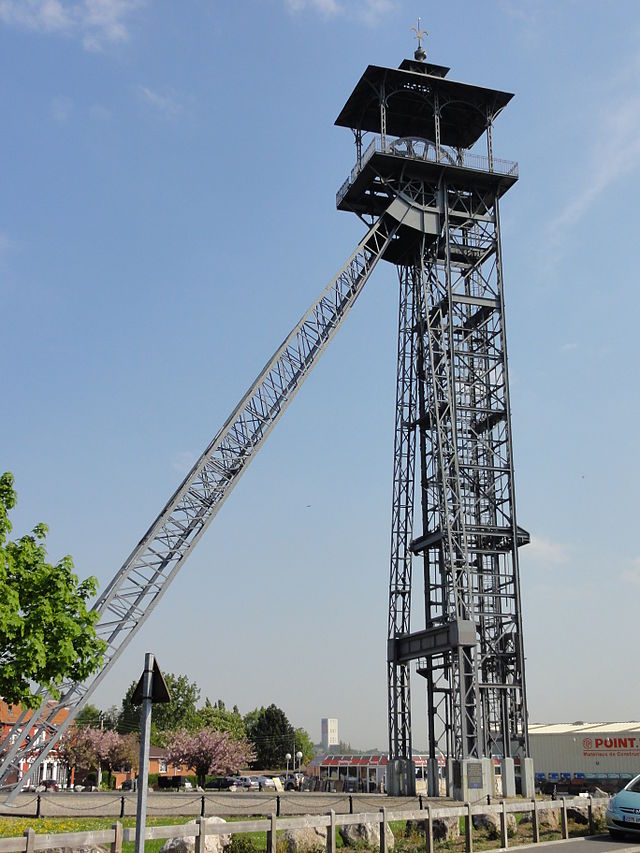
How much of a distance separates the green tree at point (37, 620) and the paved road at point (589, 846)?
12327mm

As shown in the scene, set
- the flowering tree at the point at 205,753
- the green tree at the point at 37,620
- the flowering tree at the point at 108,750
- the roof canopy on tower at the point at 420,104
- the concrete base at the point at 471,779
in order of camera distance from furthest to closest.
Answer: the flowering tree at the point at 108,750 → the flowering tree at the point at 205,753 → the roof canopy on tower at the point at 420,104 → the concrete base at the point at 471,779 → the green tree at the point at 37,620

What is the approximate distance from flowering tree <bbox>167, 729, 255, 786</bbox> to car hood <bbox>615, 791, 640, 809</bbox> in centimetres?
5873

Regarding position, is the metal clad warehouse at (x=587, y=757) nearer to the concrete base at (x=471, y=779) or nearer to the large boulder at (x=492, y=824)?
the concrete base at (x=471, y=779)

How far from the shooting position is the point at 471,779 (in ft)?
118

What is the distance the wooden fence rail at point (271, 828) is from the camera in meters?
12.4

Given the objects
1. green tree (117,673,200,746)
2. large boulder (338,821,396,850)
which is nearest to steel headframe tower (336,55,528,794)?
large boulder (338,821,396,850)

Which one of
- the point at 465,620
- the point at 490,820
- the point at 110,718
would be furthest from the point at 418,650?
the point at 110,718

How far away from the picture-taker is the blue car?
733 inches

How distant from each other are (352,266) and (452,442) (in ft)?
32.3

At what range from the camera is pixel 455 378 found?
139ft

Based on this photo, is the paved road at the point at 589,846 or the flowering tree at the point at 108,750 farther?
the flowering tree at the point at 108,750

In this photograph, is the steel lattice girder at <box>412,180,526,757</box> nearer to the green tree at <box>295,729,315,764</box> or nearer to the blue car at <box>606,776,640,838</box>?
the blue car at <box>606,776,640,838</box>

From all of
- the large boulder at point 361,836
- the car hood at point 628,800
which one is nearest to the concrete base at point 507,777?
the car hood at point 628,800

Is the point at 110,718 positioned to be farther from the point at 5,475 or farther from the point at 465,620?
the point at 5,475
